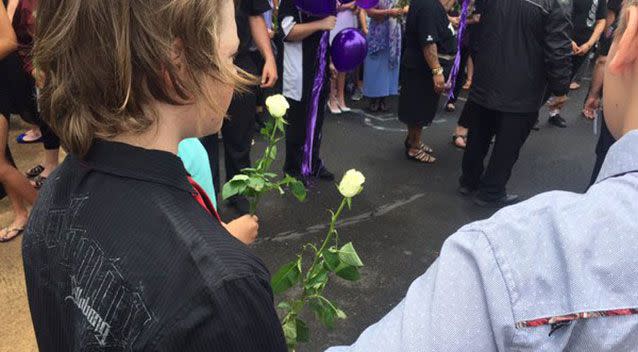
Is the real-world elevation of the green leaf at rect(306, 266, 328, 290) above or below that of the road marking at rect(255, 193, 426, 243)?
above

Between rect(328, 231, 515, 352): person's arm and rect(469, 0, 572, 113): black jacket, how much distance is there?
3194 mm

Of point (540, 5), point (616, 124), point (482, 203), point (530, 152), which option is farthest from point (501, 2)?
point (616, 124)

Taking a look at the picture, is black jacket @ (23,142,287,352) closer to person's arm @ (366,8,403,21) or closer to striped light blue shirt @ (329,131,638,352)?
striped light blue shirt @ (329,131,638,352)

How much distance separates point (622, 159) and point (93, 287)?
0.76 metres

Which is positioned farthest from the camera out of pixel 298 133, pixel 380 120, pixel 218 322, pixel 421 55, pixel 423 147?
pixel 380 120

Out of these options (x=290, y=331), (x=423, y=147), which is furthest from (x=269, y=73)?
(x=290, y=331)

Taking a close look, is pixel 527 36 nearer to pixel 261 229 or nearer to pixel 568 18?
pixel 568 18

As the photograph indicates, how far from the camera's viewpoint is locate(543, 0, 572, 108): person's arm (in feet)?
10.6

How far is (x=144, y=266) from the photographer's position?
0.69 metres

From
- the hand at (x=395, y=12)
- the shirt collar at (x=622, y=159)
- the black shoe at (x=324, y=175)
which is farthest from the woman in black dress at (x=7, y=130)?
the hand at (x=395, y=12)

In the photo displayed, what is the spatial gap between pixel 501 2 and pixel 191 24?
3224 mm

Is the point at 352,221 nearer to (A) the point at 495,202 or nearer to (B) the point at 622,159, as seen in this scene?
(A) the point at 495,202

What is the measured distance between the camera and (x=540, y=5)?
10.7 feet

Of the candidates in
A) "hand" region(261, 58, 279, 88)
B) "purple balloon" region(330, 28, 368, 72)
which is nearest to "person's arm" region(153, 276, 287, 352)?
"hand" region(261, 58, 279, 88)
